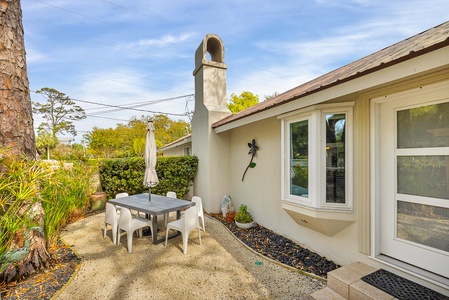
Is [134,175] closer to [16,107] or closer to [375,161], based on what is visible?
[16,107]

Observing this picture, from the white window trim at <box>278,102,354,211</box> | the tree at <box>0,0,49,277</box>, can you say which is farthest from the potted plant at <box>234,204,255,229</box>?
the tree at <box>0,0,49,277</box>

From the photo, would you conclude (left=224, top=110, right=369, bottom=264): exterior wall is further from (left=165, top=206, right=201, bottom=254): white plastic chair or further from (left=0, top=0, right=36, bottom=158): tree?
(left=0, top=0, right=36, bottom=158): tree

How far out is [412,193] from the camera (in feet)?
10.8

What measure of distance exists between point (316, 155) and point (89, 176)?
8.48 m

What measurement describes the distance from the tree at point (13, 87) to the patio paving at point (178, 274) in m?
2.62

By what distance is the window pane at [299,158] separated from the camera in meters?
4.54

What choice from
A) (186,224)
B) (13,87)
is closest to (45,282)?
(186,224)

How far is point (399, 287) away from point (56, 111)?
162 feet

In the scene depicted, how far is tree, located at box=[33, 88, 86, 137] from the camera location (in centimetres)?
3716

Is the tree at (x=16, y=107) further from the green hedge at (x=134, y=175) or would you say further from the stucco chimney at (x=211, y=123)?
the stucco chimney at (x=211, y=123)

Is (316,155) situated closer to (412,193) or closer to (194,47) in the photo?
(412,193)

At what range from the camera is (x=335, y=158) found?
4176 millimetres

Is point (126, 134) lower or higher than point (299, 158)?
higher

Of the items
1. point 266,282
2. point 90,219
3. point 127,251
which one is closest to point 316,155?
point 266,282
